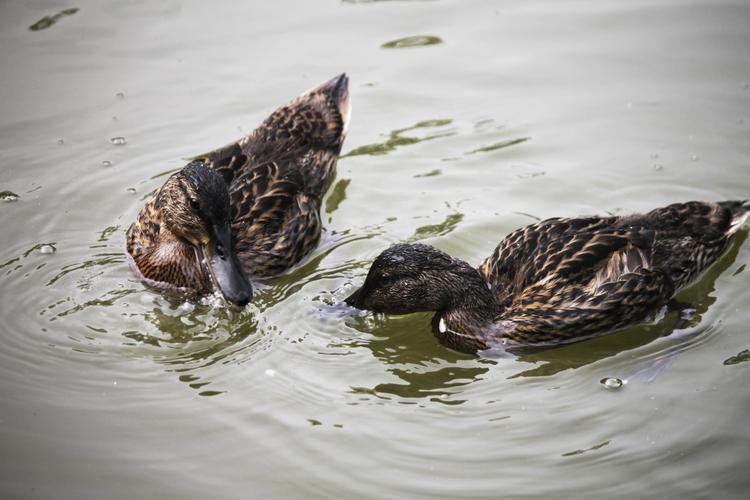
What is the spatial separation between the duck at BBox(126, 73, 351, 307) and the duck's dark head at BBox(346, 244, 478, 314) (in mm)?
1060

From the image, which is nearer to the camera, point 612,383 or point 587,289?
point 612,383

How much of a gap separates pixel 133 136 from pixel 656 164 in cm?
570

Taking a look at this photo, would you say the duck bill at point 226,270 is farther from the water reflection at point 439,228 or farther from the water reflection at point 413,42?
the water reflection at point 413,42

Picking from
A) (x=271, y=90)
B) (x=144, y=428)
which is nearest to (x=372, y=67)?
(x=271, y=90)

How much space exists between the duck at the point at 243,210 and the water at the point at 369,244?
244 millimetres

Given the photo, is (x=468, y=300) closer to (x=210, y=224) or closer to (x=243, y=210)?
(x=210, y=224)

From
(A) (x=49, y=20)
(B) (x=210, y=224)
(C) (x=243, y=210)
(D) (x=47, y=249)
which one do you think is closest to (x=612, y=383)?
(B) (x=210, y=224)

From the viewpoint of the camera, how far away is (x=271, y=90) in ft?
35.4

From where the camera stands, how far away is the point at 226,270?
749 centimetres

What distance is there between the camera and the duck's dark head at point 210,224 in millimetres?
7422

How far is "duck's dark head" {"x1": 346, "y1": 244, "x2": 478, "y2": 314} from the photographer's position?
720cm

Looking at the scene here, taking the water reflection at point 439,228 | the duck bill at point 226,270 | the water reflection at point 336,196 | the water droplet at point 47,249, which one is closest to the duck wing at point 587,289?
the water reflection at point 439,228

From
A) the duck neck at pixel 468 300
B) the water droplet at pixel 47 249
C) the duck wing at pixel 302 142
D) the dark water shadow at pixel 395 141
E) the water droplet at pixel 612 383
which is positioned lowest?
the water droplet at pixel 612 383

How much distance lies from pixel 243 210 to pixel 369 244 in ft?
4.01
